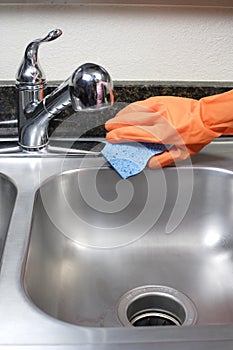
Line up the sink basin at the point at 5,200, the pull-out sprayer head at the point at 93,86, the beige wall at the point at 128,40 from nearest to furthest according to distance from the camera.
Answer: the pull-out sprayer head at the point at 93,86 → the sink basin at the point at 5,200 → the beige wall at the point at 128,40

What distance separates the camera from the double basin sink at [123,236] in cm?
89

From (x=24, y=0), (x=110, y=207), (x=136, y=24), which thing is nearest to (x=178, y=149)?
(x=110, y=207)

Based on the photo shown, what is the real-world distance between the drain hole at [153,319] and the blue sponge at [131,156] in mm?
246

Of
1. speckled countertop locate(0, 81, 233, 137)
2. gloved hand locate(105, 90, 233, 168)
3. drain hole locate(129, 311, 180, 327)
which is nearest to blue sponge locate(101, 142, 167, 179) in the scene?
gloved hand locate(105, 90, 233, 168)

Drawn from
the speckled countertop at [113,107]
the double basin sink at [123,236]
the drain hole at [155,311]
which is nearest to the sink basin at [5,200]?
the double basin sink at [123,236]

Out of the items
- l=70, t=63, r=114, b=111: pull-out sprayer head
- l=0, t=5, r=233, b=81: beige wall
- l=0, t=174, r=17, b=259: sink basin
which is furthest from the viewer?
l=0, t=5, r=233, b=81: beige wall

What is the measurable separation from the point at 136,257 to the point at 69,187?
18 cm

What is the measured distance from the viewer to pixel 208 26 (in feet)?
3.67

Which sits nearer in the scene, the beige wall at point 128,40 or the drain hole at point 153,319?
the drain hole at point 153,319

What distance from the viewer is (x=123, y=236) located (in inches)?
40.5

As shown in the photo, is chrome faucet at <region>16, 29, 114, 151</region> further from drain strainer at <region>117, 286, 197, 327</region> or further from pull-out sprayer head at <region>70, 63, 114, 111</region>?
drain strainer at <region>117, 286, 197, 327</region>

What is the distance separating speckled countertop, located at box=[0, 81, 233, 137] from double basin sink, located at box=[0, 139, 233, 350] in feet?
0.29

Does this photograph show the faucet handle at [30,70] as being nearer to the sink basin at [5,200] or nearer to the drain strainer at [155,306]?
the sink basin at [5,200]

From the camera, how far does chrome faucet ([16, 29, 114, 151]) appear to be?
84cm
